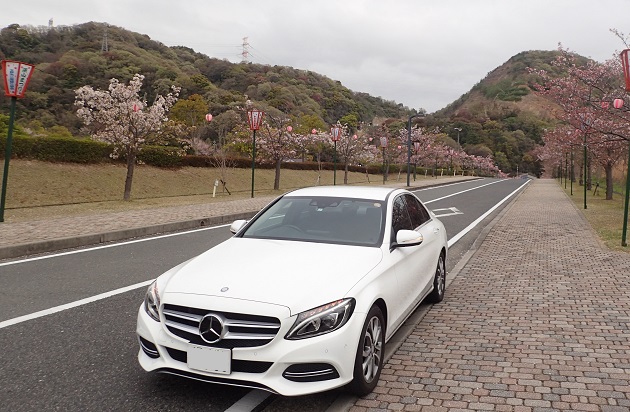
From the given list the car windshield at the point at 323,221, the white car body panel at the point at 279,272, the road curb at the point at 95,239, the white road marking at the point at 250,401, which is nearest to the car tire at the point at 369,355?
the white car body panel at the point at 279,272

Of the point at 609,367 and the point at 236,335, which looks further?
the point at 609,367

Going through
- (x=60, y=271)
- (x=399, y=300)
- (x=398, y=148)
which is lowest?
(x=60, y=271)

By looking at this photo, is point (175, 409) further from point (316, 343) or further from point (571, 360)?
point (571, 360)

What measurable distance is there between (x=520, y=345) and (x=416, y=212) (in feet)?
6.17

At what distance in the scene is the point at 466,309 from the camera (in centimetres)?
568

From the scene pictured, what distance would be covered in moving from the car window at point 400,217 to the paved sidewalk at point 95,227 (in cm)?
691

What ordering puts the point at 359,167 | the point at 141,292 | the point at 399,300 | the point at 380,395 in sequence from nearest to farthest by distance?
the point at 380,395, the point at 399,300, the point at 141,292, the point at 359,167

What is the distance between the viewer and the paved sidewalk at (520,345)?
3383mm

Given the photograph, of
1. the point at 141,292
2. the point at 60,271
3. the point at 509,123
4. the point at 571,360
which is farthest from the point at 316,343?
the point at 509,123

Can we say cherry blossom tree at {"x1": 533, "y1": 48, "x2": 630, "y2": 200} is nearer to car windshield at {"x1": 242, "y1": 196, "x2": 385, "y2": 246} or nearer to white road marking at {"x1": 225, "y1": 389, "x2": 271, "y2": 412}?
car windshield at {"x1": 242, "y1": 196, "x2": 385, "y2": 246}

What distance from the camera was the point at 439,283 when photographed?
19.7 ft

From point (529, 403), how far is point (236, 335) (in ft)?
6.73

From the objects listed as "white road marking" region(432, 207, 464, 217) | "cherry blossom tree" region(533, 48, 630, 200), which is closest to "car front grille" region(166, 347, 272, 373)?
"white road marking" region(432, 207, 464, 217)

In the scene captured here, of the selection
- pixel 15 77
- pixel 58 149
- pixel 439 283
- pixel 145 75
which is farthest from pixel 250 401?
pixel 145 75
